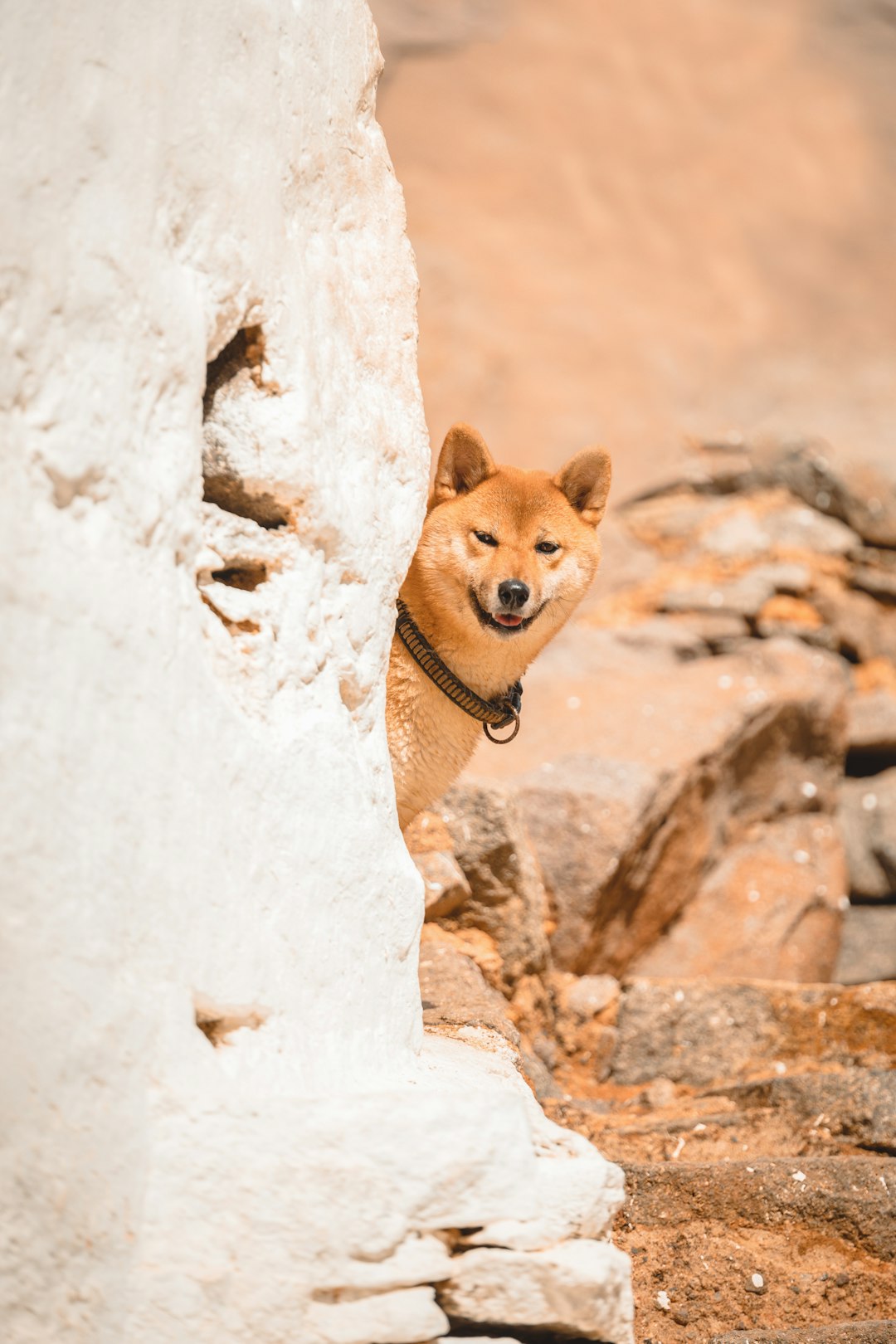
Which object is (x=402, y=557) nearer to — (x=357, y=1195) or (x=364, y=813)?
(x=364, y=813)

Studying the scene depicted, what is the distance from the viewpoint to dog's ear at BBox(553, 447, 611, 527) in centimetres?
448

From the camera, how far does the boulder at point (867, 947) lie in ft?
25.4

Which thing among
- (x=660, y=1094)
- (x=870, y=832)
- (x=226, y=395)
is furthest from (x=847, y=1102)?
(x=870, y=832)

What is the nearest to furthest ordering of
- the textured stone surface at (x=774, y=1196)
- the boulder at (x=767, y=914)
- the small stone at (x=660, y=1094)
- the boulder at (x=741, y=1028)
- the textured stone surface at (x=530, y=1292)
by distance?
1. the textured stone surface at (x=530, y=1292)
2. the textured stone surface at (x=774, y=1196)
3. the small stone at (x=660, y=1094)
4. the boulder at (x=741, y=1028)
5. the boulder at (x=767, y=914)

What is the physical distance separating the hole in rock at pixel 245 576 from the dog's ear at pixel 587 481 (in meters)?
2.11

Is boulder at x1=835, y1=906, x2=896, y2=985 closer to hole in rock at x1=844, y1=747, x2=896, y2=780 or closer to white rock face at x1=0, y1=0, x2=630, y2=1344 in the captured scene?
hole in rock at x1=844, y1=747, x2=896, y2=780

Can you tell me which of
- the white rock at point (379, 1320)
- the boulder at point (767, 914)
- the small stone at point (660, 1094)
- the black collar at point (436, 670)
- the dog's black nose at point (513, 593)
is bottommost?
the boulder at point (767, 914)

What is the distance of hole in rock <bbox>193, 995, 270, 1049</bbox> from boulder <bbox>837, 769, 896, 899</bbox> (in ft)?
22.9

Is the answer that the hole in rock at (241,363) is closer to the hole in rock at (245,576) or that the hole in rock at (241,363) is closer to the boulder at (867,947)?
the hole in rock at (245,576)

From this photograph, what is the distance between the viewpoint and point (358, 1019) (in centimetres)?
257

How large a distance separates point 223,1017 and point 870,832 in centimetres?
728

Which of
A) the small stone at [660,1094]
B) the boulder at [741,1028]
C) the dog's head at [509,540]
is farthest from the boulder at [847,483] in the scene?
the small stone at [660,1094]

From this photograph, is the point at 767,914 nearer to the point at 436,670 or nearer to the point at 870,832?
the point at 870,832

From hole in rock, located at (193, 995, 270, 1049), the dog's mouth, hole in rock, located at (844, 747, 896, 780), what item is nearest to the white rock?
hole in rock, located at (193, 995, 270, 1049)
